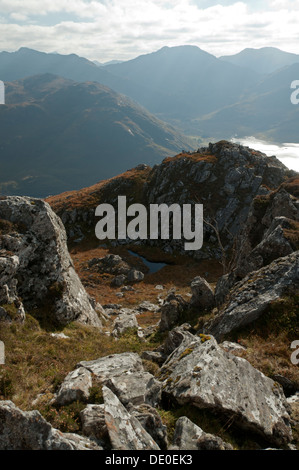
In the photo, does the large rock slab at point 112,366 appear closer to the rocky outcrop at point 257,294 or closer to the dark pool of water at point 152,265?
the rocky outcrop at point 257,294

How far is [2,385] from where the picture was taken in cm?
1053

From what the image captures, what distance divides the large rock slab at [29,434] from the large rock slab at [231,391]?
3455 millimetres

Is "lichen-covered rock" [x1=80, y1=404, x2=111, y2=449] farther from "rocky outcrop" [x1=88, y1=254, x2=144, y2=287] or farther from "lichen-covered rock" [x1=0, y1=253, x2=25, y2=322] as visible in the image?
"rocky outcrop" [x1=88, y1=254, x2=144, y2=287]

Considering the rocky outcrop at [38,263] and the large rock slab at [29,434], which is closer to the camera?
the large rock slab at [29,434]

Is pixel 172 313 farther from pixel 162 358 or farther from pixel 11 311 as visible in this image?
pixel 11 311

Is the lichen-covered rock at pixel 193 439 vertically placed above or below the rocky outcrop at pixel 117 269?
above

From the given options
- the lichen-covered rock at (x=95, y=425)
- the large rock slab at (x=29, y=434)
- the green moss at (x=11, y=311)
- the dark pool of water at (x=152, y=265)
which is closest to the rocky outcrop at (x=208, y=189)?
the dark pool of water at (x=152, y=265)

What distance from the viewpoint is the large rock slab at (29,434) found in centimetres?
665

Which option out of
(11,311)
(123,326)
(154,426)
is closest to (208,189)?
(123,326)

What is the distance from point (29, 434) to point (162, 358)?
10.6 m

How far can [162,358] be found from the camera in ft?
54.0
